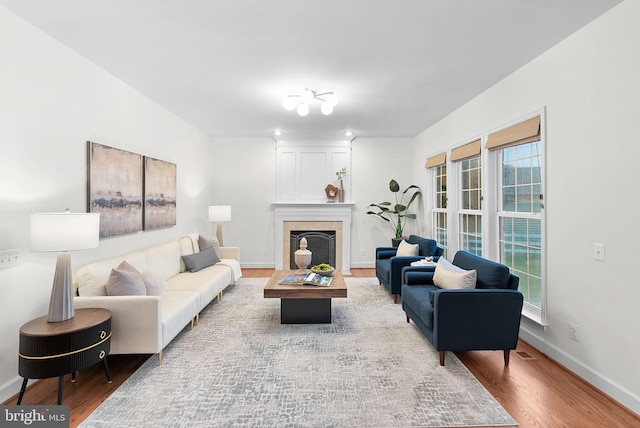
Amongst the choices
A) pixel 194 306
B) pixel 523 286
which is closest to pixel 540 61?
pixel 523 286

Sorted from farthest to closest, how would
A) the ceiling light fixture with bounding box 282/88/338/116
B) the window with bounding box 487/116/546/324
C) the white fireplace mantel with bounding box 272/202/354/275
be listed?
the white fireplace mantel with bounding box 272/202/354/275, the ceiling light fixture with bounding box 282/88/338/116, the window with bounding box 487/116/546/324

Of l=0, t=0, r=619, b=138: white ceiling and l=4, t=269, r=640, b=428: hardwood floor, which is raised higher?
l=0, t=0, r=619, b=138: white ceiling

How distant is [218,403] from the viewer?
86.7 inches

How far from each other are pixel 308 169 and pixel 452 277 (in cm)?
416

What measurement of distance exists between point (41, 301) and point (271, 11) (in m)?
2.79

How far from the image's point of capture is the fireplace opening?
21.7ft

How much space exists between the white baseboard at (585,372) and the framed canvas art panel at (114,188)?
4291 mm

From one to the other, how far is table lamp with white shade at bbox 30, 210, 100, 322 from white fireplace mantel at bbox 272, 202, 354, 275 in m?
4.26

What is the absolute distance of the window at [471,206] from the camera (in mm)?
4301

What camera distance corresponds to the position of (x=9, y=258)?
2.30 m

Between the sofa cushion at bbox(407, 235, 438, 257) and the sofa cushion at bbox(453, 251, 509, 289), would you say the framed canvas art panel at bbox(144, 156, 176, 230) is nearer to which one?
the sofa cushion at bbox(407, 235, 438, 257)

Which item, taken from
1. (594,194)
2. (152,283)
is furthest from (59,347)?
(594,194)

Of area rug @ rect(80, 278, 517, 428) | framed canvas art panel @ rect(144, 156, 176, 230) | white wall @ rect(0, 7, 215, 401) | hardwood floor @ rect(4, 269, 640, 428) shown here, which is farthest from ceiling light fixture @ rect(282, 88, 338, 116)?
hardwood floor @ rect(4, 269, 640, 428)

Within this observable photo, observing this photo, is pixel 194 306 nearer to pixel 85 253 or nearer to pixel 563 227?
pixel 85 253
